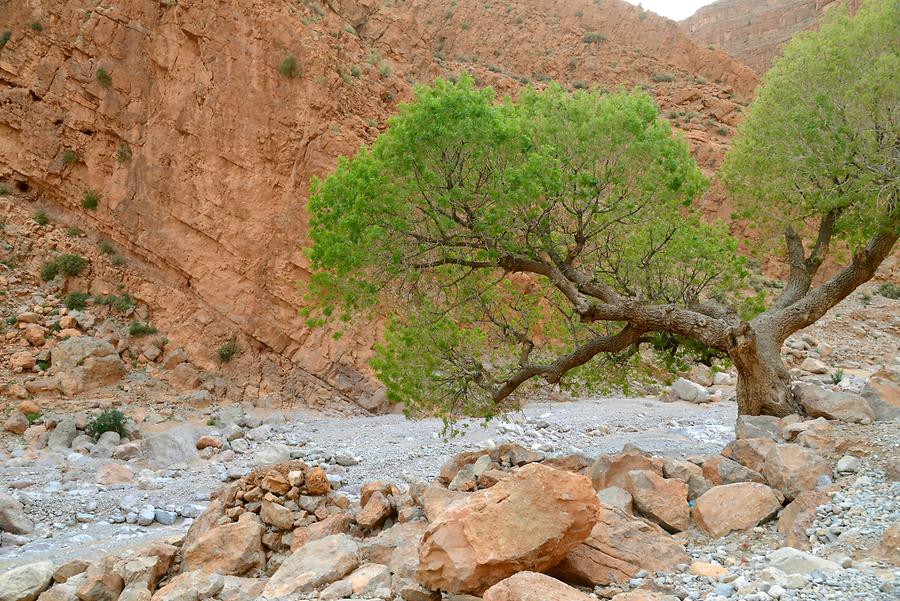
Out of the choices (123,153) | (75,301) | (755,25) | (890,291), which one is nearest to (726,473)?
(75,301)

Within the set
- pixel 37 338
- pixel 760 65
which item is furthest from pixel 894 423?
pixel 760 65

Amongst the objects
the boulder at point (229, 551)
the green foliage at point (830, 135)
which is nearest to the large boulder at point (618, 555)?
the boulder at point (229, 551)

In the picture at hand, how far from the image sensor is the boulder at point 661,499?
5.84 meters

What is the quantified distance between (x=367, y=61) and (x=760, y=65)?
122 feet

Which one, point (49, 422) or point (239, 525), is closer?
point (239, 525)

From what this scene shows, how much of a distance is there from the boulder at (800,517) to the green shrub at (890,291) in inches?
1010

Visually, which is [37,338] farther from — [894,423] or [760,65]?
[760,65]

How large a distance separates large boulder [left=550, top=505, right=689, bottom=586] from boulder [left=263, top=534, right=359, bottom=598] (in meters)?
2.06

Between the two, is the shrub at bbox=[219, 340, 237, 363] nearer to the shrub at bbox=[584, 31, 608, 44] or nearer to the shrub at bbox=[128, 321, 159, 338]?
the shrub at bbox=[128, 321, 159, 338]

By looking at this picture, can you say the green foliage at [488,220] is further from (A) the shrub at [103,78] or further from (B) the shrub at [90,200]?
(A) the shrub at [103,78]

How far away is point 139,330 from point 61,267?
11.5 ft

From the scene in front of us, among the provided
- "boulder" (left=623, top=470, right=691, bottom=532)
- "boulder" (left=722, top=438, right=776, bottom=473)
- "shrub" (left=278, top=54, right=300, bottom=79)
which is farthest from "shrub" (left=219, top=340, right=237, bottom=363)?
"boulder" (left=722, top=438, right=776, bottom=473)

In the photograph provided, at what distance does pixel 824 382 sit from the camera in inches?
710

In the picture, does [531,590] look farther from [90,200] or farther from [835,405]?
[90,200]
